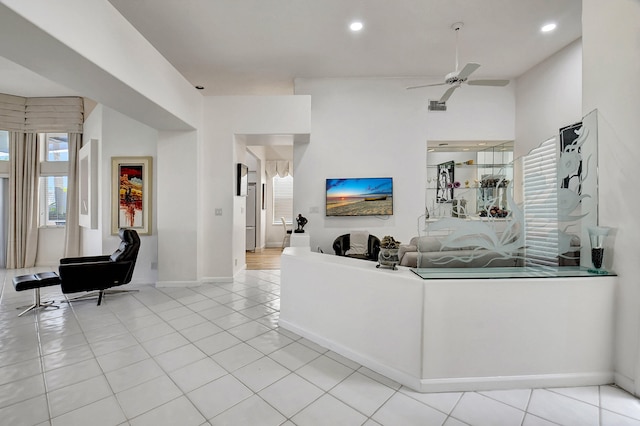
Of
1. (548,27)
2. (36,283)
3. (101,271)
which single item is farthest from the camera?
(548,27)

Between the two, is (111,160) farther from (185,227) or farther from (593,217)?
(593,217)

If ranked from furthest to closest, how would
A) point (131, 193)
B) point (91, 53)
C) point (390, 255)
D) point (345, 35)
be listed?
point (131, 193) → point (345, 35) → point (91, 53) → point (390, 255)

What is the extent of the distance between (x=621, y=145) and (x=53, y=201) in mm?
9547

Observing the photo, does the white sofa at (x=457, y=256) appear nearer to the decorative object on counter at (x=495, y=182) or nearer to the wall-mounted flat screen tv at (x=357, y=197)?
the decorative object on counter at (x=495, y=182)

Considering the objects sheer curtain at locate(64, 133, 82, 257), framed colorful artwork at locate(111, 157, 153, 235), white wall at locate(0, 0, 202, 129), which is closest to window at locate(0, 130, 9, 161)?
sheer curtain at locate(64, 133, 82, 257)

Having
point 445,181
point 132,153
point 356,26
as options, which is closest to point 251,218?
point 132,153

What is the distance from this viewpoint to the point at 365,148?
560 centimetres

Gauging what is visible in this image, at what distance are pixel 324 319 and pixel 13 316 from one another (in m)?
3.95

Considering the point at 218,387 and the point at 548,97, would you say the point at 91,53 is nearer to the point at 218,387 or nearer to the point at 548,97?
the point at 218,387

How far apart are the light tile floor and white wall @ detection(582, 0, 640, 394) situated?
486 millimetres

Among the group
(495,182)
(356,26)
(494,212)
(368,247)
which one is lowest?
(368,247)

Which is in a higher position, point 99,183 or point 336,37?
point 336,37

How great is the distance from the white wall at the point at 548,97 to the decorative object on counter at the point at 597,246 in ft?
10.8

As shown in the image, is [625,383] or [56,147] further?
[56,147]
